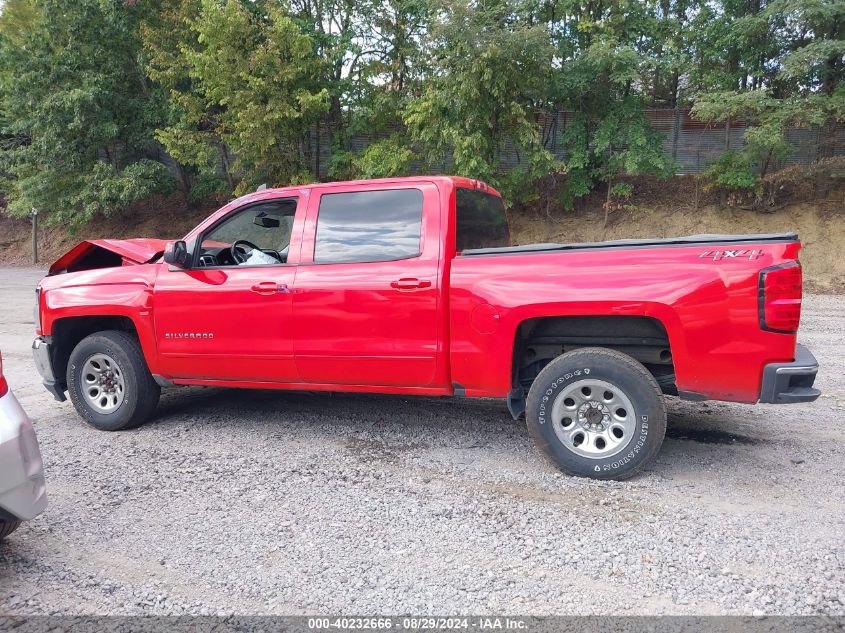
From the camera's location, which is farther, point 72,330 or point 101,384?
point 72,330

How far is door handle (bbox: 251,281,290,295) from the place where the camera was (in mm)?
4691

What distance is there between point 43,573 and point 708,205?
64.3 ft

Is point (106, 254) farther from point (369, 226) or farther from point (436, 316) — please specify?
point (436, 316)

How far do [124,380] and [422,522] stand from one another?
3.18 meters

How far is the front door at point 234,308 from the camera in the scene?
15.6 ft

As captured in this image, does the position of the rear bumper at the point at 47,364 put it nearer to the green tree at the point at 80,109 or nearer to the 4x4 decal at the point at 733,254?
the 4x4 decal at the point at 733,254

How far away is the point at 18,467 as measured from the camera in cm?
286

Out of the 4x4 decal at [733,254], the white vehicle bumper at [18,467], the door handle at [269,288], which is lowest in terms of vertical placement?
the white vehicle bumper at [18,467]

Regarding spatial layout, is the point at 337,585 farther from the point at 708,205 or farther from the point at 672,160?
→ the point at 708,205

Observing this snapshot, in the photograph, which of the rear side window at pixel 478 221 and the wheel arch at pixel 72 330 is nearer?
the rear side window at pixel 478 221

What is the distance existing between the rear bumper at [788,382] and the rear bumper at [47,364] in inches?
223

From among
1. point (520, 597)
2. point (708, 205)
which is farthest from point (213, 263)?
point (708, 205)

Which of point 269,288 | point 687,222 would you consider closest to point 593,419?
point 269,288

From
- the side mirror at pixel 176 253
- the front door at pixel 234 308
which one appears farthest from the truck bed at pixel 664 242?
the side mirror at pixel 176 253
